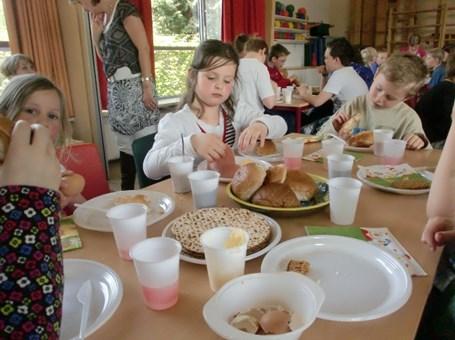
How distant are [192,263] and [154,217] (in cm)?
28

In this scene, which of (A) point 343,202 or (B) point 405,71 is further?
(B) point 405,71

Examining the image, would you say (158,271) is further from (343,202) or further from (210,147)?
(210,147)

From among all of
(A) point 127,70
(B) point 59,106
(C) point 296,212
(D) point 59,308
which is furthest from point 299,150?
(A) point 127,70

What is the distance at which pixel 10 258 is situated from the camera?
0.55 metres

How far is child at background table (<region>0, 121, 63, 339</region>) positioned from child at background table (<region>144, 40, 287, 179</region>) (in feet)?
2.84

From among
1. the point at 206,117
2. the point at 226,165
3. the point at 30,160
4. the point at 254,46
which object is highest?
the point at 254,46

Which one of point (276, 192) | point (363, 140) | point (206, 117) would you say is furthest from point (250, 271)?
point (363, 140)

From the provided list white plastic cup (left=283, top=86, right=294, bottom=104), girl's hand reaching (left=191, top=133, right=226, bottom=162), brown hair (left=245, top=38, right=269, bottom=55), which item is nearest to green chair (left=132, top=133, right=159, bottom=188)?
girl's hand reaching (left=191, top=133, right=226, bottom=162)

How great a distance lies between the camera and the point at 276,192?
1034 mm

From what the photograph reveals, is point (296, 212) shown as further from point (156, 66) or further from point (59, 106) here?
point (156, 66)

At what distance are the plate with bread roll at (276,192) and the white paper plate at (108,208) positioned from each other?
0.69ft

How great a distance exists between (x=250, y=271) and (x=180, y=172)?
0.53 meters

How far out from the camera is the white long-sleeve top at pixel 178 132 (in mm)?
1476

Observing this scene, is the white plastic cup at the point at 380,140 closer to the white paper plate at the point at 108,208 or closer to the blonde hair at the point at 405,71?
the blonde hair at the point at 405,71
